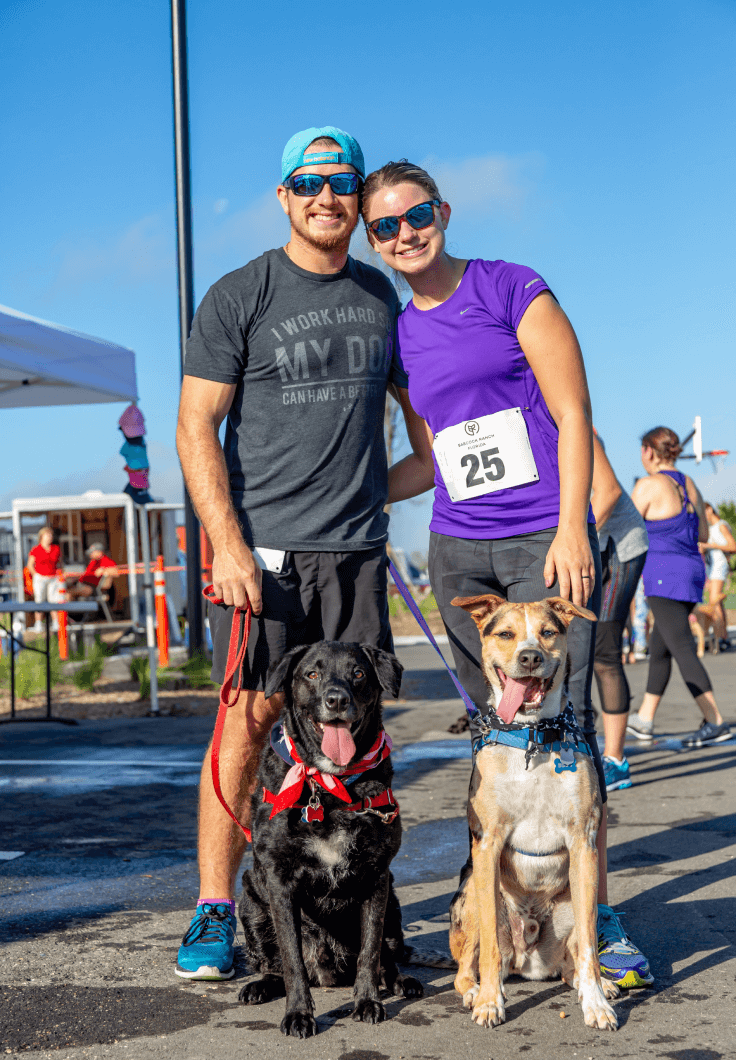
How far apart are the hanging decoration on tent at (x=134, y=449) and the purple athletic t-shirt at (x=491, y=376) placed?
6.34 meters

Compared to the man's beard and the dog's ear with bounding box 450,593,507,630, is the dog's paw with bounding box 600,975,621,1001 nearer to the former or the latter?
the dog's ear with bounding box 450,593,507,630

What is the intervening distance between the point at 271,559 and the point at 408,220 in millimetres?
1142

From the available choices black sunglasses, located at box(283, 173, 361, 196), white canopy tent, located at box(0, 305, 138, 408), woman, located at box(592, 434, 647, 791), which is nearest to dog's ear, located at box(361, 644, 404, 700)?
black sunglasses, located at box(283, 173, 361, 196)

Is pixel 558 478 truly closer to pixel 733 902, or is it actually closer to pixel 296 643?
pixel 296 643

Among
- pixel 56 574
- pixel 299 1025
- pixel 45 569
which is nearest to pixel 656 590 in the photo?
pixel 299 1025

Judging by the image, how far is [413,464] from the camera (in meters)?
3.70

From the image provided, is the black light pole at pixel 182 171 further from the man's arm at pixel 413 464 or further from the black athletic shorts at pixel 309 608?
the black athletic shorts at pixel 309 608

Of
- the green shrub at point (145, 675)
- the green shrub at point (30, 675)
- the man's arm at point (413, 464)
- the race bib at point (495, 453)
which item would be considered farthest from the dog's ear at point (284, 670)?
the green shrub at point (30, 675)

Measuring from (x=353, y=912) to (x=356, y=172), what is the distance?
230 centimetres

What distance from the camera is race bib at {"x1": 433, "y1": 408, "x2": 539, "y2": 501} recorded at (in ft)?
10.0

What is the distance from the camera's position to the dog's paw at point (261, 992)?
9.25 feet

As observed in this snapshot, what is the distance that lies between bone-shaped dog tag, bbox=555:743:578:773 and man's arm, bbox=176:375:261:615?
3.28ft

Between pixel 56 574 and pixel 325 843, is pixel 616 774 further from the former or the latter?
pixel 56 574

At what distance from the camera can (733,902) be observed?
3.70m
